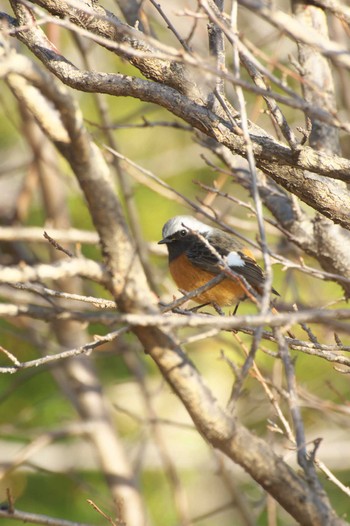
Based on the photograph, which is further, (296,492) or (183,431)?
(183,431)

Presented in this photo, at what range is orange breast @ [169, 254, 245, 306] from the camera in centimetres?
569

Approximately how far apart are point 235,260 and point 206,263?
320 millimetres

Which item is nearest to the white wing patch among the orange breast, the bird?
the bird

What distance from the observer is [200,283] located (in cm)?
596

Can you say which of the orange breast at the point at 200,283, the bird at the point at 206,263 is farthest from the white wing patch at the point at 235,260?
the orange breast at the point at 200,283

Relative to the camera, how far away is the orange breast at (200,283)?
5.69 m

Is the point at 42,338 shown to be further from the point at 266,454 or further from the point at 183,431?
the point at 266,454

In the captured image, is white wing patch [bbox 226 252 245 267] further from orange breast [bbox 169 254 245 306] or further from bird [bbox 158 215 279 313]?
orange breast [bbox 169 254 245 306]

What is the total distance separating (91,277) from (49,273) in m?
0.16

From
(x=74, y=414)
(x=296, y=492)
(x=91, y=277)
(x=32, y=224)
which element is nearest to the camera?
(x=91, y=277)

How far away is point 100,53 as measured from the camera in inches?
329

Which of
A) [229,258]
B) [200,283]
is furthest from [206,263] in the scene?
[229,258]

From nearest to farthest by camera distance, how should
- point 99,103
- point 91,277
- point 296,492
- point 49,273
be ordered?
point 49,273 → point 91,277 → point 296,492 → point 99,103

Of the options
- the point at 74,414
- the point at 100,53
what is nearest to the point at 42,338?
the point at 74,414
